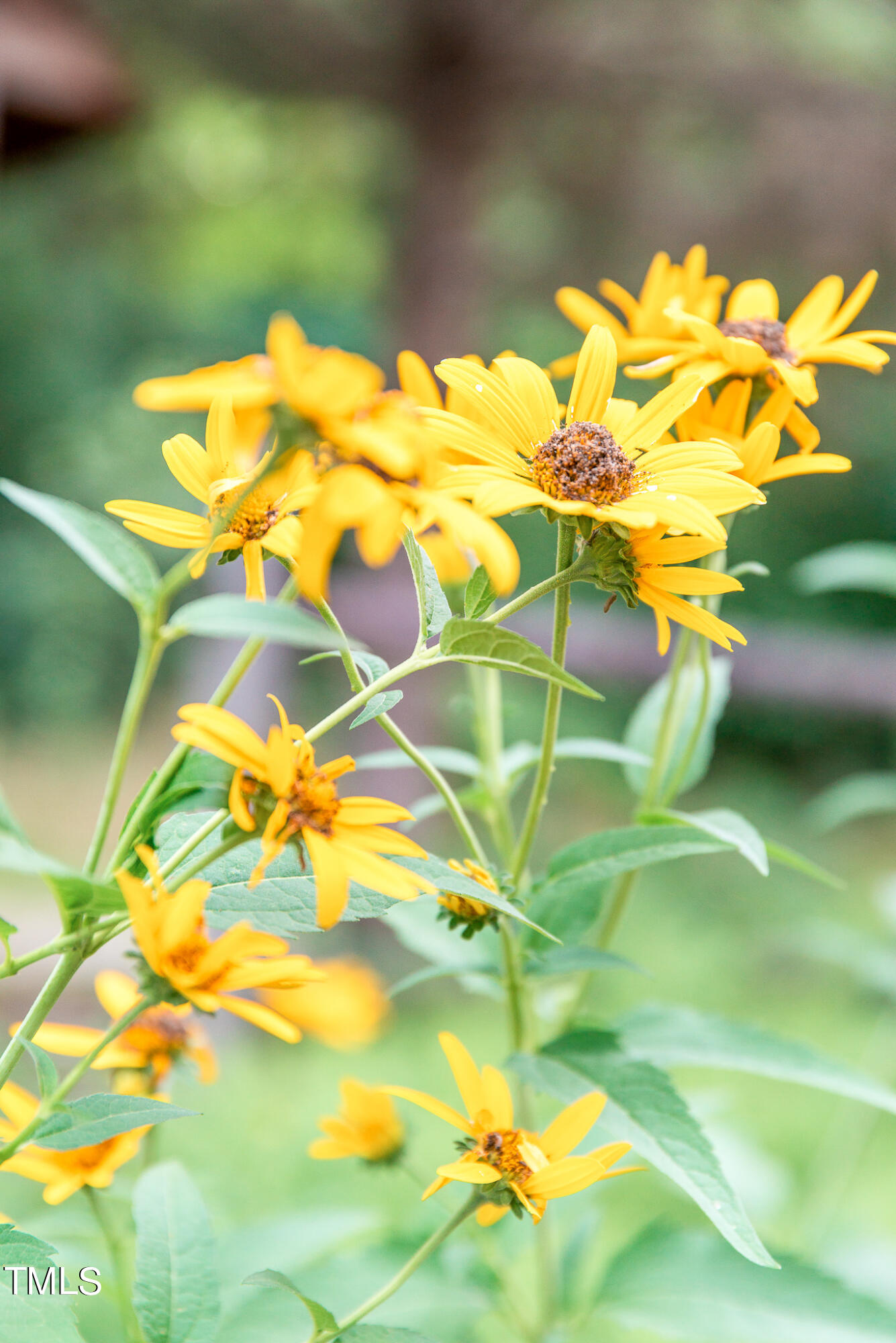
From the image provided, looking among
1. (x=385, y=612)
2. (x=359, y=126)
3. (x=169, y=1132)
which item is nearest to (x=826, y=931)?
(x=169, y=1132)

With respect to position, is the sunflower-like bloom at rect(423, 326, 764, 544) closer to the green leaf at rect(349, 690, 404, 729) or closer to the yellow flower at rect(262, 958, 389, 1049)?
the green leaf at rect(349, 690, 404, 729)

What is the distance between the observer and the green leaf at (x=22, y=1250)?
0.26 meters

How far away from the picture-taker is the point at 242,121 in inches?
119

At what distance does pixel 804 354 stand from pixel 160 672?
9.34 ft

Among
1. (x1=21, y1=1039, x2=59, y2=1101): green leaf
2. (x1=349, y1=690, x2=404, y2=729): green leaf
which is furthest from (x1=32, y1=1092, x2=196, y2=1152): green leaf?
(x1=349, y1=690, x2=404, y2=729): green leaf

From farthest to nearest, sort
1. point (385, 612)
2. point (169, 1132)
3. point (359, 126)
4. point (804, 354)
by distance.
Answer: point (359, 126) < point (385, 612) < point (169, 1132) < point (804, 354)

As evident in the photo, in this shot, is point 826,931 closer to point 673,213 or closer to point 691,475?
point 691,475

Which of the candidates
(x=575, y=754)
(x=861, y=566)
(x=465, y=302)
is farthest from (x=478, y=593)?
(x=465, y=302)

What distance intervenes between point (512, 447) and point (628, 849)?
0.14 m

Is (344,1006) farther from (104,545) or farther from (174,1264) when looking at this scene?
(104,545)

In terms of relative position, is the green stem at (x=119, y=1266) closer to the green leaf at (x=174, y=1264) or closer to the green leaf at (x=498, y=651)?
the green leaf at (x=174, y=1264)

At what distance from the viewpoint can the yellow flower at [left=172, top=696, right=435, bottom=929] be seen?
0.79ft

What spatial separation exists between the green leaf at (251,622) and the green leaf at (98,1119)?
0.42ft

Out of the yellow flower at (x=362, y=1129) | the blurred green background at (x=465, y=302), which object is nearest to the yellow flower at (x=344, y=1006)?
the blurred green background at (x=465, y=302)
